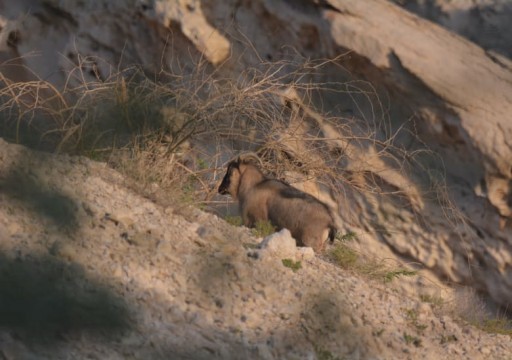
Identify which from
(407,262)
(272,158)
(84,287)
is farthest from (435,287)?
(84,287)

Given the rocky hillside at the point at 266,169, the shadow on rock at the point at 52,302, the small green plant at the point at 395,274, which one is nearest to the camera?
the shadow on rock at the point at 52,302

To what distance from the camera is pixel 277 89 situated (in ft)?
33.5

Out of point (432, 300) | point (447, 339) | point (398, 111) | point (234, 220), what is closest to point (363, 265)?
point (432, 300)

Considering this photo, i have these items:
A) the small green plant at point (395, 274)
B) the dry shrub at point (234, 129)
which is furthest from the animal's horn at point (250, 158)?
the small green plant at point (395, 274)

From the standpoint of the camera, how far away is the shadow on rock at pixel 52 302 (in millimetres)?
5582

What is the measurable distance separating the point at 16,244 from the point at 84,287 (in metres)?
0.65

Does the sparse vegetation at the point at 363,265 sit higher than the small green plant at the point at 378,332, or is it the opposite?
the small green plant at the point at 378,332

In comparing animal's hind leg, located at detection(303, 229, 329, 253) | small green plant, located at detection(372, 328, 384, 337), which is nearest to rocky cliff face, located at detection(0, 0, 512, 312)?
animal's hind leg, located at detection(303, 229, 329, 253)

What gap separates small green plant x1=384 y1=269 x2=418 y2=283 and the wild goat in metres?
0.76

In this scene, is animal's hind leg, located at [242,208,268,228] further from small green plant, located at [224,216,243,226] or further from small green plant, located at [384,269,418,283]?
small green plant, located at [384,269,418,283]

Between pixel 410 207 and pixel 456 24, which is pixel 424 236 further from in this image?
pixel 456 24

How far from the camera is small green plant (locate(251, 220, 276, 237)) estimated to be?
845 cm

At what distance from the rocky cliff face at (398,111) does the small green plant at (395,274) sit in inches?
32.6

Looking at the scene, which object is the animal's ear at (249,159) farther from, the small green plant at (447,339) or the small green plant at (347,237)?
the small green plant at (447,339)
